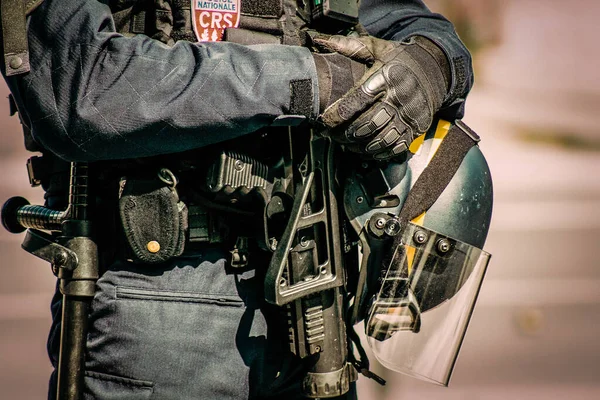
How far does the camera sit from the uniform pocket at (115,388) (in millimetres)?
1384

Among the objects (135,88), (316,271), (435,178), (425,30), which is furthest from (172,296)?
(425,30)

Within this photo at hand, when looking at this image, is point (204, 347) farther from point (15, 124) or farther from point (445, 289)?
point (15, 124)

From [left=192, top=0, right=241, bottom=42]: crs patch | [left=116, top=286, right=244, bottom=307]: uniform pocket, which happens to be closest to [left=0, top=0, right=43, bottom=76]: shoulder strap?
[left=192, top=0, right=241, bottom=42]: crs patch

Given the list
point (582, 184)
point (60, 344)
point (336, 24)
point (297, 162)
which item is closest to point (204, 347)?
point (60, 344)

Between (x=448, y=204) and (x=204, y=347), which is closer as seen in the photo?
(x=204, y=347)

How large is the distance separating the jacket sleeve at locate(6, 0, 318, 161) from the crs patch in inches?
3.7

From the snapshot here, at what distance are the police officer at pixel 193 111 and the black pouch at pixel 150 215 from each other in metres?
0.05

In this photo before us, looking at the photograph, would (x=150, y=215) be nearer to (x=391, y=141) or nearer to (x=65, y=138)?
(x=65, y=138)

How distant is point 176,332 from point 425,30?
2.70ft

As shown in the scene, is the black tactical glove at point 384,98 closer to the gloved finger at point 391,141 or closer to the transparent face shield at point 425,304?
the gloved finger at point 391,141

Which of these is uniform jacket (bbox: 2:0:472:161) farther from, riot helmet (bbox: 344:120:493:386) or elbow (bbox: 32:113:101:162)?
riot helmet (bbox: 344:120:493:386)

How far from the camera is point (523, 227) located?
6.91m

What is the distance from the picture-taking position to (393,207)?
1.56 meters

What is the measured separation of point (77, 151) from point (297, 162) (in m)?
0.42
